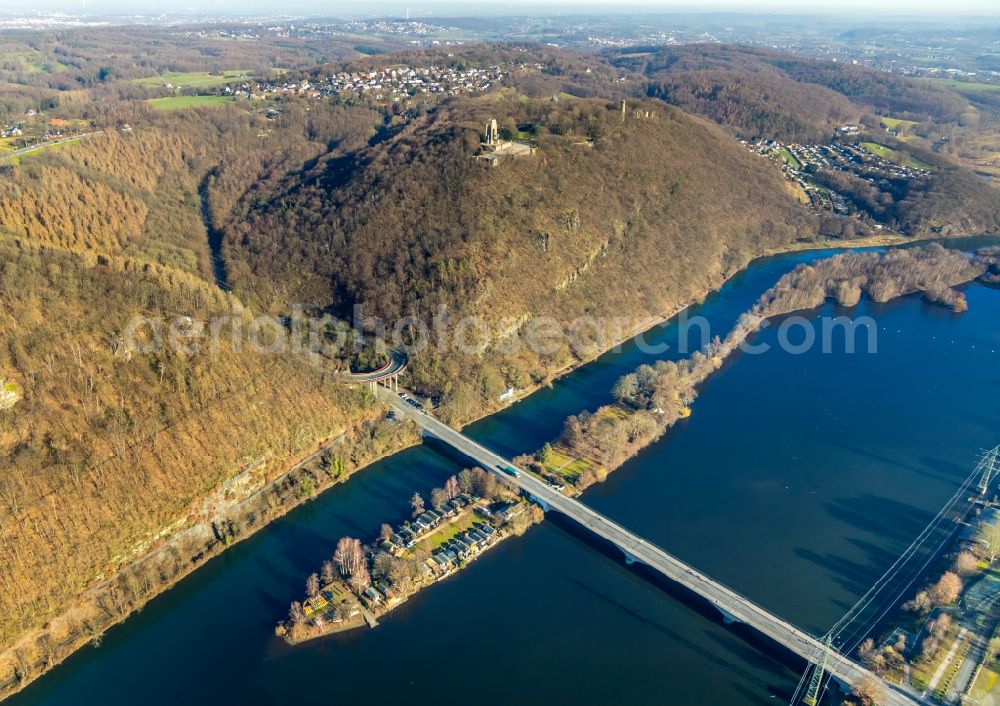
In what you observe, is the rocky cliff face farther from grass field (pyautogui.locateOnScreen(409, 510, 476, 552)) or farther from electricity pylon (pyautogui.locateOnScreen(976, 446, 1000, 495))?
electricity pylon (pyautogui.locateOnScreen(976, 446, 1000, 495))

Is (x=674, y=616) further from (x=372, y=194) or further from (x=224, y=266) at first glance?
(x=224, y=266)

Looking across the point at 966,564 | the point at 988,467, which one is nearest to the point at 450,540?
the point at 966,564

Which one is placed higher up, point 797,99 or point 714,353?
point 797,99

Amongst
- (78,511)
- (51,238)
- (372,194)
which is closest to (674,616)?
(78,511)

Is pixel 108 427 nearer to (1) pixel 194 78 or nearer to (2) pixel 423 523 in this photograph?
(2) pixel 423 523

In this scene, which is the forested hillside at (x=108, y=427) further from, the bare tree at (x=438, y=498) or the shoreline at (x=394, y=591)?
the bare tree at (x=438, y=498)
